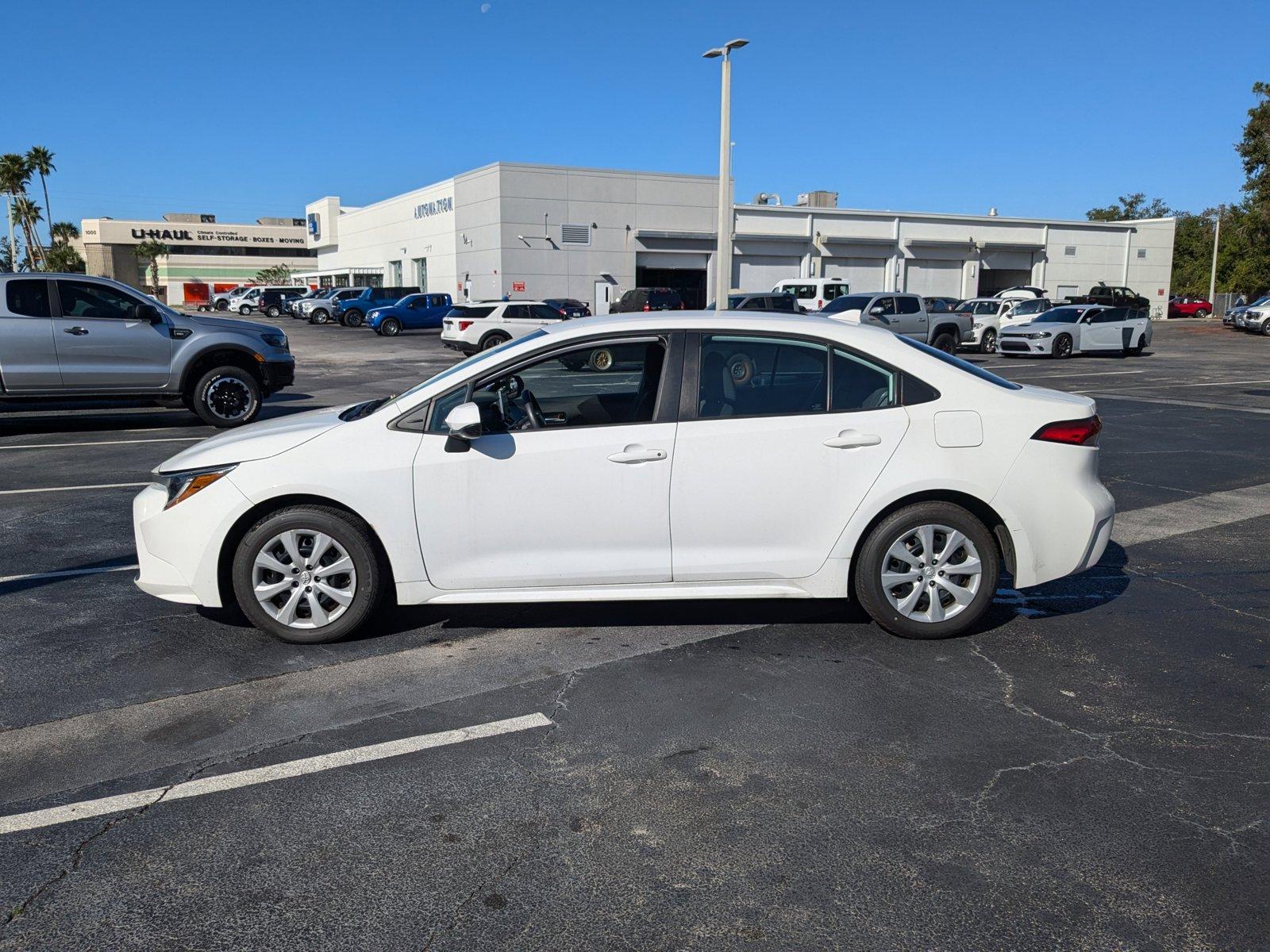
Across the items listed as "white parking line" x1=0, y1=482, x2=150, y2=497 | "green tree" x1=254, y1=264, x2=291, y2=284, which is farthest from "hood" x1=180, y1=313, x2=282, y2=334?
"green tree" x1=254, y1=264, x2=291, y2=284

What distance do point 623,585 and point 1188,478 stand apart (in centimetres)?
706

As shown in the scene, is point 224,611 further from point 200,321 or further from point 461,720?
point 200,321

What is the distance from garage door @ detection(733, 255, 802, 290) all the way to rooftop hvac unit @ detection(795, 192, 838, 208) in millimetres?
4441

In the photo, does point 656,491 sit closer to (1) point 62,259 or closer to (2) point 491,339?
(2) point 491,339

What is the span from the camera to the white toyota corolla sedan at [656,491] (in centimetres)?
488

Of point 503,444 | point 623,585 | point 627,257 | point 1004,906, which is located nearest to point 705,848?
point 1004,906

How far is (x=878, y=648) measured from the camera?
5.07 metres

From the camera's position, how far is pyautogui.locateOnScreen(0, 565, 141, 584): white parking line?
247 inches

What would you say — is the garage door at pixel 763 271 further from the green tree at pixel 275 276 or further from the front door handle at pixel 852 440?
the green tree at pixel 275 276

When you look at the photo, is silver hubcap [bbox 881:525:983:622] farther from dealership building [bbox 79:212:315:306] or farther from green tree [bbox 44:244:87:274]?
dealership building [bbox 79:212:315:306]

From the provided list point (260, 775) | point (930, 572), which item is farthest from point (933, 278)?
point (260, 775)

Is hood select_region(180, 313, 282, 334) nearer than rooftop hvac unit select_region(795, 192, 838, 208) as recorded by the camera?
Yes

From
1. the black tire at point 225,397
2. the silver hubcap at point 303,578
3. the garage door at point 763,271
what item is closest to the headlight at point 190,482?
the silver hubcap at point 303,578

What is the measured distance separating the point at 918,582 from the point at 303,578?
10.1ft
